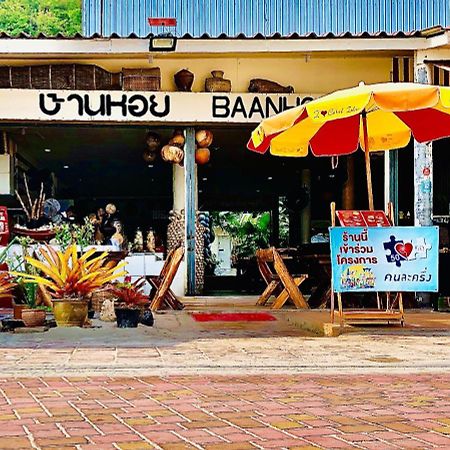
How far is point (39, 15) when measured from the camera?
1954 inches

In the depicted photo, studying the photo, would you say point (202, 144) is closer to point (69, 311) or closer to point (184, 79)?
point (184, 79)

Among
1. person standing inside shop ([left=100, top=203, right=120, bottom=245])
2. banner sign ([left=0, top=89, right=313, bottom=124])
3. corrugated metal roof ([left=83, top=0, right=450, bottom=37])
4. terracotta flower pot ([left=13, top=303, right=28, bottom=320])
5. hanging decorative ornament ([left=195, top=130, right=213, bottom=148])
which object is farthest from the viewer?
corrugated metal roof ([left=83, top=0, right=450, bottom=37])

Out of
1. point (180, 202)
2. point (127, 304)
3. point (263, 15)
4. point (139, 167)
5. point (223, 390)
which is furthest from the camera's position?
point (139, 167)

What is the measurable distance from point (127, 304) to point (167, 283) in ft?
5.26

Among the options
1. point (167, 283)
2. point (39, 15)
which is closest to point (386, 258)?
point (167, 283)

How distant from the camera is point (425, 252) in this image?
297 inches

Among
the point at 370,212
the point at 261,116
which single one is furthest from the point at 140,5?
the point at 370,212

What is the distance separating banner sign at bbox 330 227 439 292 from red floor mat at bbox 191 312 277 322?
1674 millimetres

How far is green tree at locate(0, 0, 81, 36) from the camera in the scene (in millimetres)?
48875

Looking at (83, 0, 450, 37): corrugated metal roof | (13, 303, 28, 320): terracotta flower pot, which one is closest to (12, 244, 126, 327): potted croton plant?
(13, 303, 28, 320): terracotta flower pot

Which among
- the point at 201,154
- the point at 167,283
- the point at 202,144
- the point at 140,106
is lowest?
the point at 167,283

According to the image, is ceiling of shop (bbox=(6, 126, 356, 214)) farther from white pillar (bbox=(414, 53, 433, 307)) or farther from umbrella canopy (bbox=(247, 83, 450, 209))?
umbrella canopy (bbox=(247, 83, 450, 209))

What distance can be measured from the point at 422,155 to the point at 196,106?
2.90 metres

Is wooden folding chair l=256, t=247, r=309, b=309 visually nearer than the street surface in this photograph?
No
